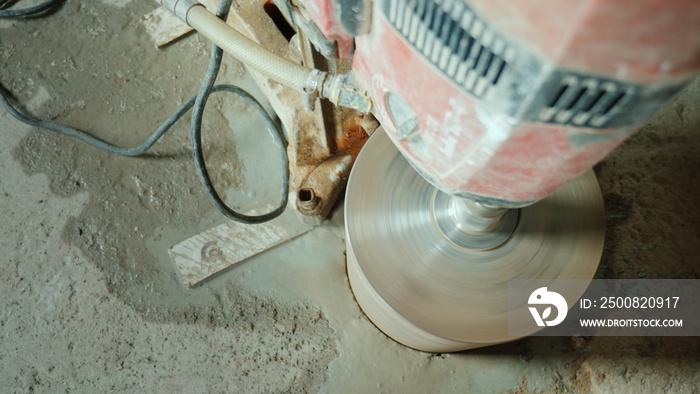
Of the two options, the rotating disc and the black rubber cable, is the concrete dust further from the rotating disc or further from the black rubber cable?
the rotating disc

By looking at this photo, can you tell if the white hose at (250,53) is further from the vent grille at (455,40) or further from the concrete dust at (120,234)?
the concrete dust at (120,234)

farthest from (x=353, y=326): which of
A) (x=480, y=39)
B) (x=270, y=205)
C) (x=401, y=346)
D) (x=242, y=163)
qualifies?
(x=480, y=39)

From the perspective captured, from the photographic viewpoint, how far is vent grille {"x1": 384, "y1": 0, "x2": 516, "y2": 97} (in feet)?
1.33

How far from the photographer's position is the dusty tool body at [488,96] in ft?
1.18

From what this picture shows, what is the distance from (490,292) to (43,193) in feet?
4.04

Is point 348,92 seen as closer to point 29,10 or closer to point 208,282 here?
point 208,282

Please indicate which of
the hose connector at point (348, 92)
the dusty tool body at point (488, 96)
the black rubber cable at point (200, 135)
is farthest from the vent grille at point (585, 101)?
the black rubber cable at point (200, 135)

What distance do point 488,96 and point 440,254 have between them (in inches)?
23.8

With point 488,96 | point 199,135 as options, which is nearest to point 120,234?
point 199,135

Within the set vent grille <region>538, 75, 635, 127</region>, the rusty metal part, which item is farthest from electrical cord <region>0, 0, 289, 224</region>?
vent grille <region>538, 75, 635, 127</region>

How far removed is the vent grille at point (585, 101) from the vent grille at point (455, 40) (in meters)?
0.05

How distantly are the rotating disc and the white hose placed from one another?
0.36 metres

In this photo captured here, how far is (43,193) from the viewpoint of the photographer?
1.42 meters

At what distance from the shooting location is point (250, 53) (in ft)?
2.62
